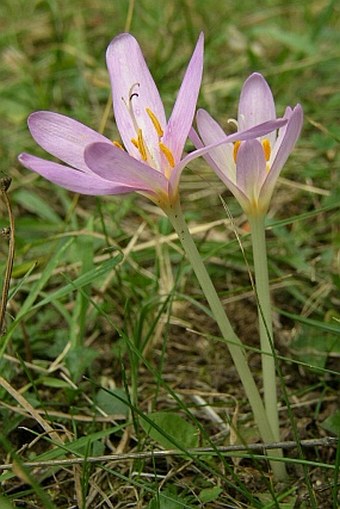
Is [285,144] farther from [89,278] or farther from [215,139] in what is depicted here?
[89,278]

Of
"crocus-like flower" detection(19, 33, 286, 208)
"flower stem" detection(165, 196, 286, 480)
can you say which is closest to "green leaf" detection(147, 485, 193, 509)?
"flower stem" detection(165, 196, 286, 480)

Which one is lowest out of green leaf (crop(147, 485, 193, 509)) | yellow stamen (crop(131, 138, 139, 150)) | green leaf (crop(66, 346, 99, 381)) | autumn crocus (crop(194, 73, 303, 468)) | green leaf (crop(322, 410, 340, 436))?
green leaf (crop(322, 410, 340, 436))

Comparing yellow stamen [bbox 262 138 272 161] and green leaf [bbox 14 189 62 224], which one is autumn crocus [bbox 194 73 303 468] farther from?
green leaf [bbox 14 189 62 224]

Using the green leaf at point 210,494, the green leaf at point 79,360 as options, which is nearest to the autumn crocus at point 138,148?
the green leaf at point 210,494

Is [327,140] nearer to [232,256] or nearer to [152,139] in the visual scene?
[232,256]

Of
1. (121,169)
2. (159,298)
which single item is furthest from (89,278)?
(121,169)

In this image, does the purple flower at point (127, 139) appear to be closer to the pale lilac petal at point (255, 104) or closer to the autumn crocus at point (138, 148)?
the autumn crocus at point (138, 148)

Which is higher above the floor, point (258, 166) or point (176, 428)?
point (258, 166)
